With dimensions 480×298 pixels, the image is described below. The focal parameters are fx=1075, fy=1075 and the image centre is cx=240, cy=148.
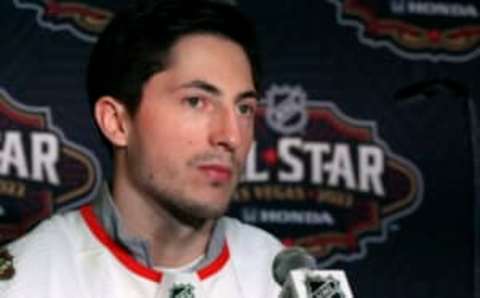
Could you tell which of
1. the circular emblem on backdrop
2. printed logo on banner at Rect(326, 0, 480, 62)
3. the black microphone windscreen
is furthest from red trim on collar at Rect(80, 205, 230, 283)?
printed logo on banner at Rect(326, 0, 480, 62)

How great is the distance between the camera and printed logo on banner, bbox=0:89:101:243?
6.63 ft

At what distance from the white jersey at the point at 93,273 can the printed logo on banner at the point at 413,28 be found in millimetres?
939

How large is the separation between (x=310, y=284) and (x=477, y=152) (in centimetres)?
135

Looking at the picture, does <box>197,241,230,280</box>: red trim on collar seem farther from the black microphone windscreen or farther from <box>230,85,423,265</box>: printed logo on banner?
<box>230,85,423,265</box>: printed logo on banner

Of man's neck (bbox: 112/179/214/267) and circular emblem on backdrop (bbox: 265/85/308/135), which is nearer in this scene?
man's neck (bbox: 112/179/214/267)

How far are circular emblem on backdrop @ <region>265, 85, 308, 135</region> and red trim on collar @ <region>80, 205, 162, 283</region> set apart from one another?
82cm

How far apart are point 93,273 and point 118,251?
0.04 meters

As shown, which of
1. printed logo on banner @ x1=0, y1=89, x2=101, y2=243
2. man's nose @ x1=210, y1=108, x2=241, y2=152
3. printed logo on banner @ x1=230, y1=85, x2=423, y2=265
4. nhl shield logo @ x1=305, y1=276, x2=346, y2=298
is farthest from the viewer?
printed logo on banner @ x1=230, y1=85, x2=423, y2=265

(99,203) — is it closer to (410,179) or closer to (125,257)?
(125,257)

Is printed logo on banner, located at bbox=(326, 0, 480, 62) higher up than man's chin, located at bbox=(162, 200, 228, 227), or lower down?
higher up

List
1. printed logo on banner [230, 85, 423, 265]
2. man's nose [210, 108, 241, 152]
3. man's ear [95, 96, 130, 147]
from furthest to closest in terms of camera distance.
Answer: printed logo on banner [230, 85, 423, 265] < man's ear [95, 96, 130, 147] < man's nose [210, 108, 241, 152]

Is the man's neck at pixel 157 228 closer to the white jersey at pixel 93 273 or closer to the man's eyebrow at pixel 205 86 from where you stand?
the white jersey at pixel 93 273

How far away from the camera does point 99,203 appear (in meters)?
1.38

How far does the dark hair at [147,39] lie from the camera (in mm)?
1326
